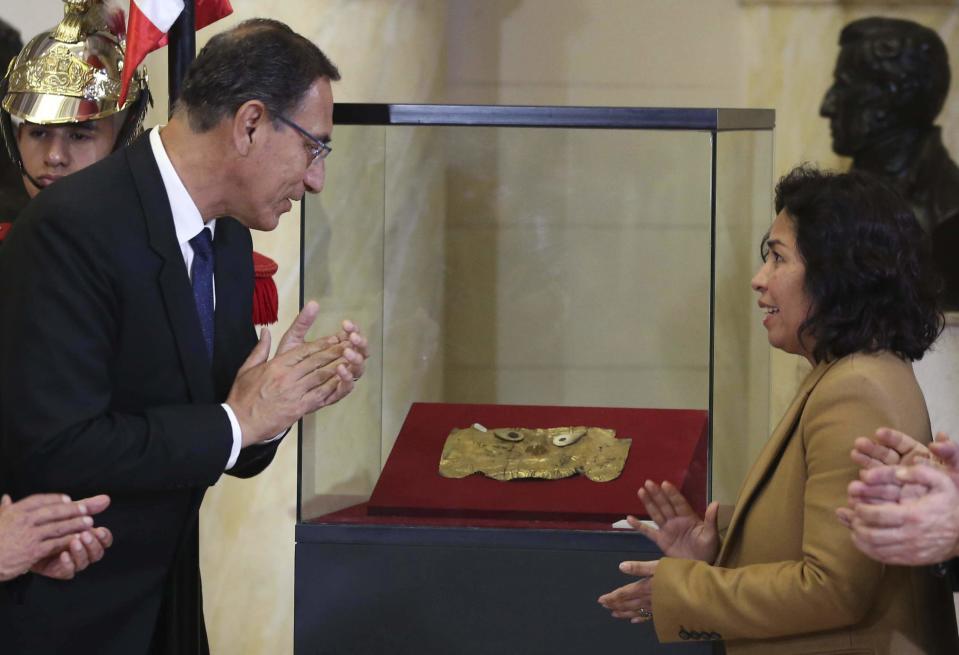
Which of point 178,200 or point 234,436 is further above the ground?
point 178,200

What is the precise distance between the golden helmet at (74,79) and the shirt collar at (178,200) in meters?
0.90

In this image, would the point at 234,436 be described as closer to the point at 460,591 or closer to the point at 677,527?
the point at 677,527

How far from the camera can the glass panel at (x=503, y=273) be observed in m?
3.35

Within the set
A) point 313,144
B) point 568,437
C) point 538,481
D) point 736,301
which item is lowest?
point 538,481

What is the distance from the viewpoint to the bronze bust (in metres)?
5.42

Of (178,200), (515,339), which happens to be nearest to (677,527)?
(515,339)

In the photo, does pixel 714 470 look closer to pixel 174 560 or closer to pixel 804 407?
pixel 804 407

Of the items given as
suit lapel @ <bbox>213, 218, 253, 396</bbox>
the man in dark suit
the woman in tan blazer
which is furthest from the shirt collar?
the woman in tan blazer

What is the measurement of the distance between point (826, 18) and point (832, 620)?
3764 millimetres

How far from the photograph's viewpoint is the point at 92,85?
3363 mm

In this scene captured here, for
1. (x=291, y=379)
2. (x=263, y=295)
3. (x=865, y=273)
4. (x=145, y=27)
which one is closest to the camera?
(x=865, y=273)

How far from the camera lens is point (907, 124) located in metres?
5.42

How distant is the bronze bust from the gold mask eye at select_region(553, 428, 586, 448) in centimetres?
253

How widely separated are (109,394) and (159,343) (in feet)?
0.43
